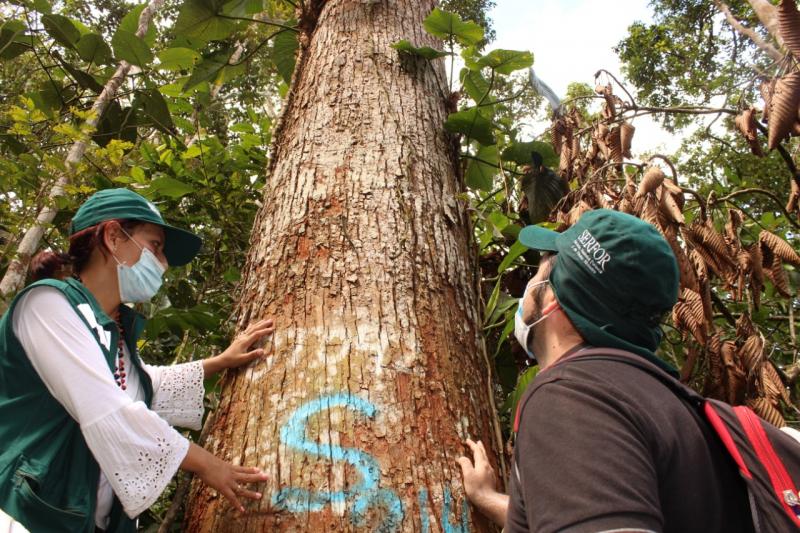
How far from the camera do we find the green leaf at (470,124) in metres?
2.33

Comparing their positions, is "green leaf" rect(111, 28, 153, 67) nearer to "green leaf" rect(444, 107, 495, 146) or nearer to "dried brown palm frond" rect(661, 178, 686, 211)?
"green leaf" rect(444, 107, 495, 146)

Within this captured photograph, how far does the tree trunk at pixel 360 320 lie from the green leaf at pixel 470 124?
0.18 feet

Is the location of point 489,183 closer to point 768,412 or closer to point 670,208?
point 670,208

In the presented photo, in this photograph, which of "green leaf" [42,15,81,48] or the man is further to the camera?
"green leaf" [42,15,81,48]

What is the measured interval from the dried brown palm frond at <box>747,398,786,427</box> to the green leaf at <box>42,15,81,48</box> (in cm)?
377

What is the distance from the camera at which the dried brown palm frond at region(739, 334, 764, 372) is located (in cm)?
192

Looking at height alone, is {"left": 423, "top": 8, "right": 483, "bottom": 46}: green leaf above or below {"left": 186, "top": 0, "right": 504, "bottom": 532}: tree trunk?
above

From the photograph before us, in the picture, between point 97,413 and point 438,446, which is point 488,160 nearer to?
point 438,446

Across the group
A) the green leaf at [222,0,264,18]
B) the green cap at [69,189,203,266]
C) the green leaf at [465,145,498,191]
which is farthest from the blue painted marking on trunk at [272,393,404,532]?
the green leaf at [222,0,264,18]

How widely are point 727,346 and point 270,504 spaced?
1.65 m

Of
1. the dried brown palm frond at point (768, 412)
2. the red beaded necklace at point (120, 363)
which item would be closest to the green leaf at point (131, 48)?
the red beaded necklace at point (120, 363)

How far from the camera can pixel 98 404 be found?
4.02 feet

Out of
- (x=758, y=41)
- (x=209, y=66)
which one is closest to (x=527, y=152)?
(x=209, y=66)

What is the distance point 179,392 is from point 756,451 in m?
1.62
